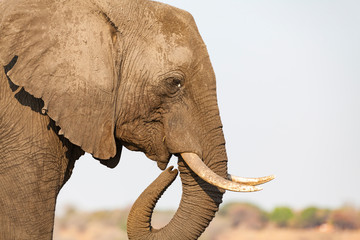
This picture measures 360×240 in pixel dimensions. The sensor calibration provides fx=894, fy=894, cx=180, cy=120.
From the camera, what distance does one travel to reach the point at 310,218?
28703 mm

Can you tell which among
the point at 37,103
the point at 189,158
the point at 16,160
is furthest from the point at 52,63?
the point at 189,158

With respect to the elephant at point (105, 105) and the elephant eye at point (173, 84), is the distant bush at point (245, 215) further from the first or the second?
the elephant eye at point (173, 84)

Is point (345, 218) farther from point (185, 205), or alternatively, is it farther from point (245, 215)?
point (185, 205)

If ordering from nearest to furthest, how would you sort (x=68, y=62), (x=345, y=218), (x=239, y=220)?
(x=68, y=62) < (x=345, y=218) < (x=239, y=220)

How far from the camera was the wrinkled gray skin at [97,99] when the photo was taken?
227 inches

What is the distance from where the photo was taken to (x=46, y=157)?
230 inches

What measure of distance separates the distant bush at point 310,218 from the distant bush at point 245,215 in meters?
1.09

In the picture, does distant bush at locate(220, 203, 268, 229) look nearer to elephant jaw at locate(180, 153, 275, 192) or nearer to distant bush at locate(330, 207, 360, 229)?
distant bush at locate(330, 207, 360, 229)

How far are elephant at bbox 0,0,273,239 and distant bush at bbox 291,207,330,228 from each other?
73.1 ft

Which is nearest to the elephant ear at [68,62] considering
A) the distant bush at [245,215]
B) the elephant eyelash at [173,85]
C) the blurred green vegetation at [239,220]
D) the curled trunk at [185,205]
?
the elephant eyelash at [173,85]

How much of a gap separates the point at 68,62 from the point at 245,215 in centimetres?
2423

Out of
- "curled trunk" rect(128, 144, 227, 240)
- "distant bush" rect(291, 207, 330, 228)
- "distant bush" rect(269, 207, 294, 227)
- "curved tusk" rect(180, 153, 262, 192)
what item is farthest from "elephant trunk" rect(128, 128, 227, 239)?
"distant bush" rect(269, 207, 294, 227)

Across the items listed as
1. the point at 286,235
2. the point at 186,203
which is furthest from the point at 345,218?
the point at 186,203

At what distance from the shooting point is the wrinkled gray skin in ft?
18.9
